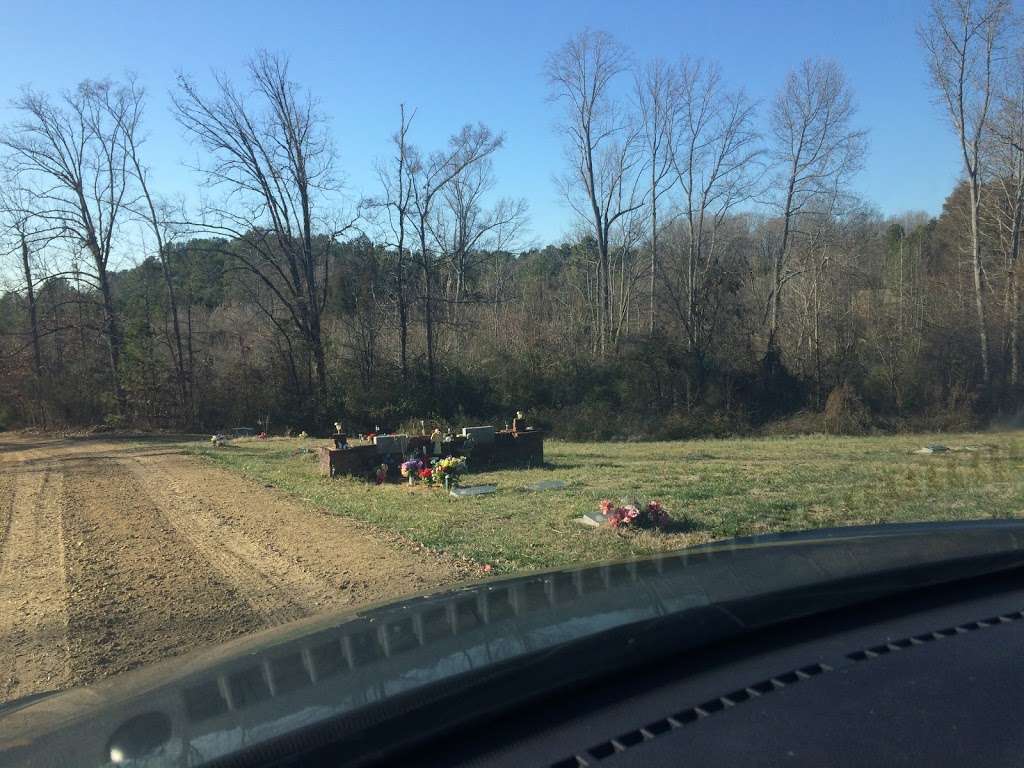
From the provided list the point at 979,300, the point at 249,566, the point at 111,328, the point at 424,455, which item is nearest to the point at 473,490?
the point at 424,455

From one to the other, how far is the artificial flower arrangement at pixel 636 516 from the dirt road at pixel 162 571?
1.71m

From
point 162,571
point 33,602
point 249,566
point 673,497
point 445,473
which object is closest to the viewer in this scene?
point 33,602

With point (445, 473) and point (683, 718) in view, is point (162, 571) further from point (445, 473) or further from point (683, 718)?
point (683, 718)

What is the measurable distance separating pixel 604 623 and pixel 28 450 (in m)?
20.8

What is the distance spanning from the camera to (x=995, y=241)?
101 ft

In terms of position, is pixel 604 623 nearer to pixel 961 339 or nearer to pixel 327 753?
pixel 327 753

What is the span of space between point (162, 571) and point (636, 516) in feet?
14.7

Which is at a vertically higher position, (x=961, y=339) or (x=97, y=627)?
(x=961, y=339)

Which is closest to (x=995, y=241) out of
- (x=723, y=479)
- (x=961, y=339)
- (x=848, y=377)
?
(x=961, y=339)

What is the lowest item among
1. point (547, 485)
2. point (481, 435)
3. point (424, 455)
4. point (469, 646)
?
point (547, 485)

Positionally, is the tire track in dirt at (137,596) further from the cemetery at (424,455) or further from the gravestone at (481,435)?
the gravestone at (481,435)

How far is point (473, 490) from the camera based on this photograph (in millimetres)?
10750

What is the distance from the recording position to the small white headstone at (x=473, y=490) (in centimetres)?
1055

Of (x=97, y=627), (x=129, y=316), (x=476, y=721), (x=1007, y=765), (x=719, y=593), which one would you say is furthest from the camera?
(x=129, y=316)
